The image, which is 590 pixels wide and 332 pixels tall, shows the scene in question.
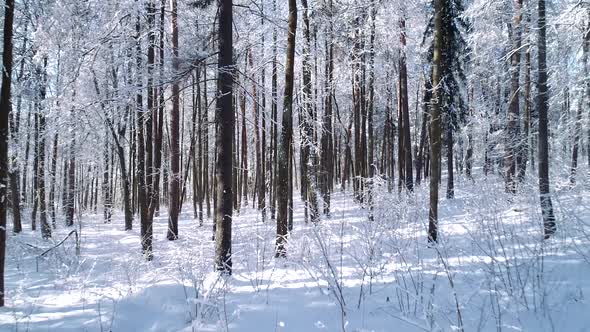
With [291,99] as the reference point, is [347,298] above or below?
below

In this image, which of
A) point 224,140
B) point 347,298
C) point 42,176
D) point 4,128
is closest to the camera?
point 347,298

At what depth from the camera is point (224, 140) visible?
21.6 feet

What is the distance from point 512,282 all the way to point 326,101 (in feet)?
45.1

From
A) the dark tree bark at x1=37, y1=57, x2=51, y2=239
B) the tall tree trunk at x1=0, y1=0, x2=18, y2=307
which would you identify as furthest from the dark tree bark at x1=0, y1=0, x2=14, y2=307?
the dark tree bark at x1=37, y1=57, x2=51, y2=239

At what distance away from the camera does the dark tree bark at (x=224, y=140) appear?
650cm

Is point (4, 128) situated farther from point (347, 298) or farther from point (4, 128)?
point (347, 298)

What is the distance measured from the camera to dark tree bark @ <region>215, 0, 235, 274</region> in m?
6.50

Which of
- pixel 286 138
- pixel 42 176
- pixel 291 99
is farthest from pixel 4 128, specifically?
pixel 42 176

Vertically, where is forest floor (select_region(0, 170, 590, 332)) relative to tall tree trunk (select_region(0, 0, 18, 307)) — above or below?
below

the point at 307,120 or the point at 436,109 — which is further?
the point at 307,120

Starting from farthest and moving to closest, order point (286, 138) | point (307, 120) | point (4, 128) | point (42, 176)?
1. point (42, 176)
2. point (307, 120)
3. point (286, 138)
4. point (4, 128)

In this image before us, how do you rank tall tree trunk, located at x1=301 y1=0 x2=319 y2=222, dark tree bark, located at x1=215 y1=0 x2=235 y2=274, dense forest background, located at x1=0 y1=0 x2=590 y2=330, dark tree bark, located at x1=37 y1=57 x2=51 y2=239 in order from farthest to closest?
dark tree bark, located at x1=37 y1=57 x2=51 y2=239
tall tree trunk, located at x1=301 y1=0 x2=319 y2=222
dark tree bark, located at x1=215 y1=0 x2=235 y2=274
dense forest background, located at x1=0 y1=0 x2=590 y2=330

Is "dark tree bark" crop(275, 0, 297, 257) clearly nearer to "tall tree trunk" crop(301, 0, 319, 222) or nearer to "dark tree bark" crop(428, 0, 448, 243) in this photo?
"tall tree trunk" crop(301, 0, 319, 222)

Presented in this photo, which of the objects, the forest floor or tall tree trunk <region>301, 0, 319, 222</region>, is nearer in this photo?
the forest floor
